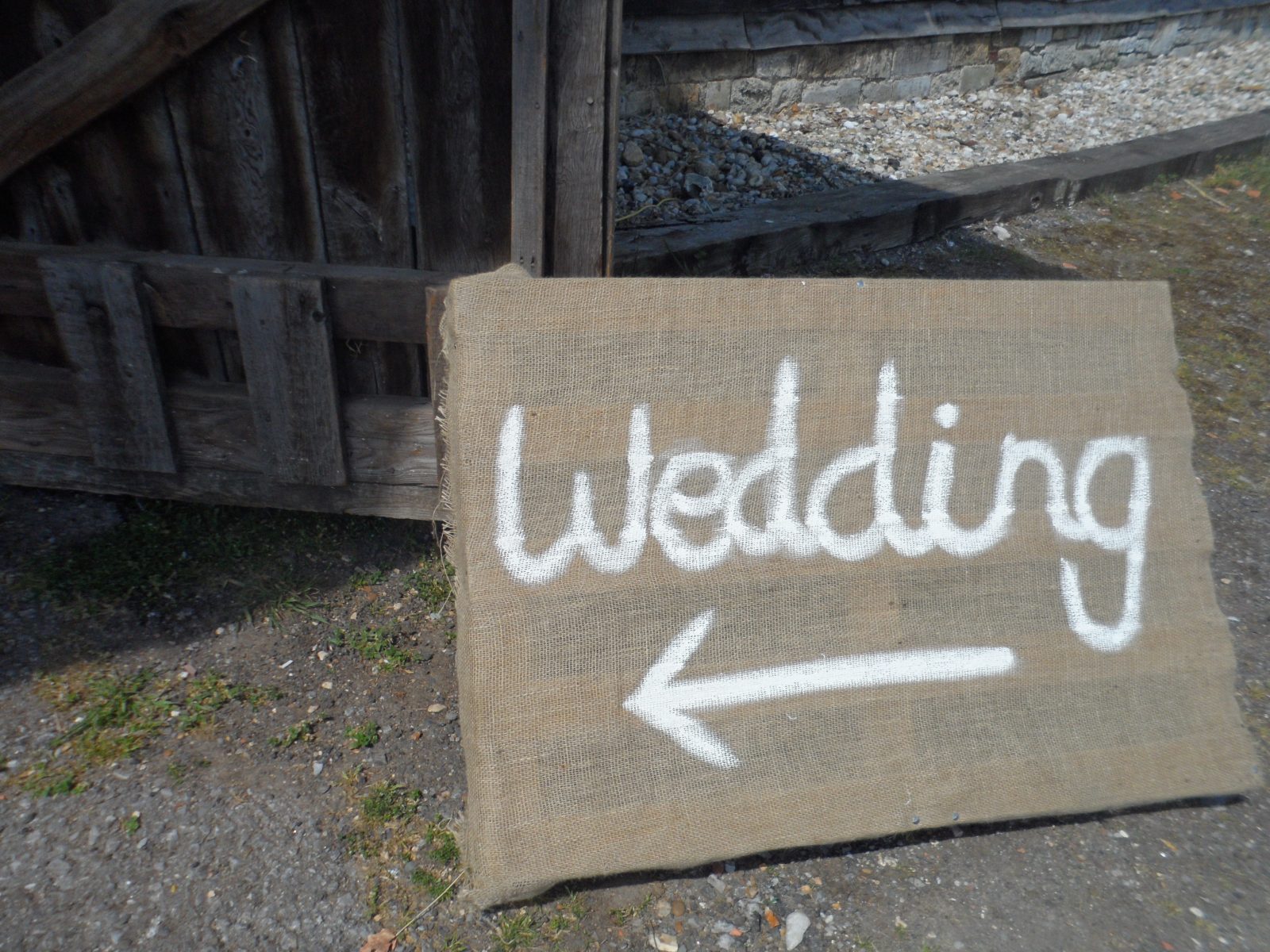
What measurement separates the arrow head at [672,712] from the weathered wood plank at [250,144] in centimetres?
160

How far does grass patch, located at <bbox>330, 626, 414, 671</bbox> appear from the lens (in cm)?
279

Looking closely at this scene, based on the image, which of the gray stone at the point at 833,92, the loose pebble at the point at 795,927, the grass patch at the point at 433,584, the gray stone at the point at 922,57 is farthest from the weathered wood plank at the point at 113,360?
the gray stone at the point at 922,57

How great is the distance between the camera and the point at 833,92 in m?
7.17

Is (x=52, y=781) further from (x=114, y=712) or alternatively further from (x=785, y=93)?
(x=785, y=93)

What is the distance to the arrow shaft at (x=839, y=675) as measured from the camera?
86.3 inches

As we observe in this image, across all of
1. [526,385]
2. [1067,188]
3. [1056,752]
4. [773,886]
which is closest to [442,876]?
[773,886]

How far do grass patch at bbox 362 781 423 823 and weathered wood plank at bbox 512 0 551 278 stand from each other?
1417 millimetres

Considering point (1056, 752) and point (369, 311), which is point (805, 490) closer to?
point (1056, 752)

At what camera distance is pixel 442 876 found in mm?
2207

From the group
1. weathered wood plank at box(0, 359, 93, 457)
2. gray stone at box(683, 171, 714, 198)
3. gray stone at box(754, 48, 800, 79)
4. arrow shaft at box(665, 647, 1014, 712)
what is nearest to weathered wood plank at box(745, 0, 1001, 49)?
gray stone at box(754, 48, 800, 79)

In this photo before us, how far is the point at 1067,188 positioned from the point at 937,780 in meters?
5.06

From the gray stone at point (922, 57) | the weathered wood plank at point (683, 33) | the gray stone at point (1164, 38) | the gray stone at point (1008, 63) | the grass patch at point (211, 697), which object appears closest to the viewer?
the grass patch at point (211, 697)

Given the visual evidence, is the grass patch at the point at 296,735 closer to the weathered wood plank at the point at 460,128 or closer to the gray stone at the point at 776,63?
the weathered wood plank at the point at 460,128

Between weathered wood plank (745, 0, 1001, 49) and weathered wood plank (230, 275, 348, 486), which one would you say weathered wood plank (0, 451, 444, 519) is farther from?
weathered wood plank (745, 0, 1001, 49)
